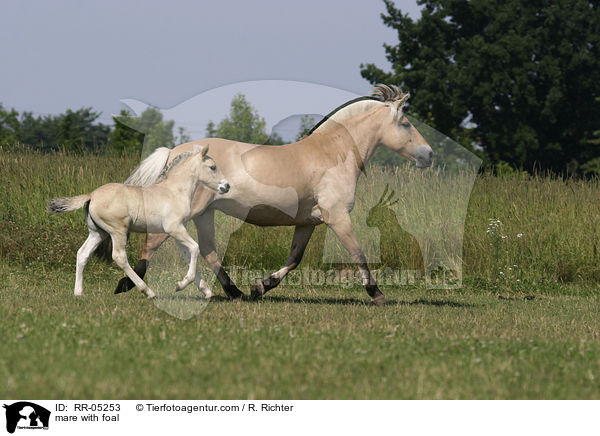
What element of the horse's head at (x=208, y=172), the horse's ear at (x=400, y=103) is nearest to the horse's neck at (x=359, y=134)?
the horse's ear at (x=400, y=103)

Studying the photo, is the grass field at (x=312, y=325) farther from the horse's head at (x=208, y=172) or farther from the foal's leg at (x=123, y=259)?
the horse's head at (x=208, y=172)

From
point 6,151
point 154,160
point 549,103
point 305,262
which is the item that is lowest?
point 305,262

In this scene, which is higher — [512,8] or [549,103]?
[512,8]

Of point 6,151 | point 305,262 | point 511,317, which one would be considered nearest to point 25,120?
point 6,151

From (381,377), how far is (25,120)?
77.8m

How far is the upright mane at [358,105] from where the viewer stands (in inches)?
430

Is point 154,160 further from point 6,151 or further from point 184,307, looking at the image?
point 6,151

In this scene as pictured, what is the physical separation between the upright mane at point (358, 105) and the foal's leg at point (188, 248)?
2882 mm

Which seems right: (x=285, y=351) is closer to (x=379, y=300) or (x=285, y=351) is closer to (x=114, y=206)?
(x=114, y=206)

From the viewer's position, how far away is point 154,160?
9.64 m

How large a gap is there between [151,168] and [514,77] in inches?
1556

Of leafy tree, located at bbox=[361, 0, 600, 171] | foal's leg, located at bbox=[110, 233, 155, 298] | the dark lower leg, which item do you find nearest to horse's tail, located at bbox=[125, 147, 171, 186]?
foal's leg, located at bbox=[110, 233, 155, 298]
